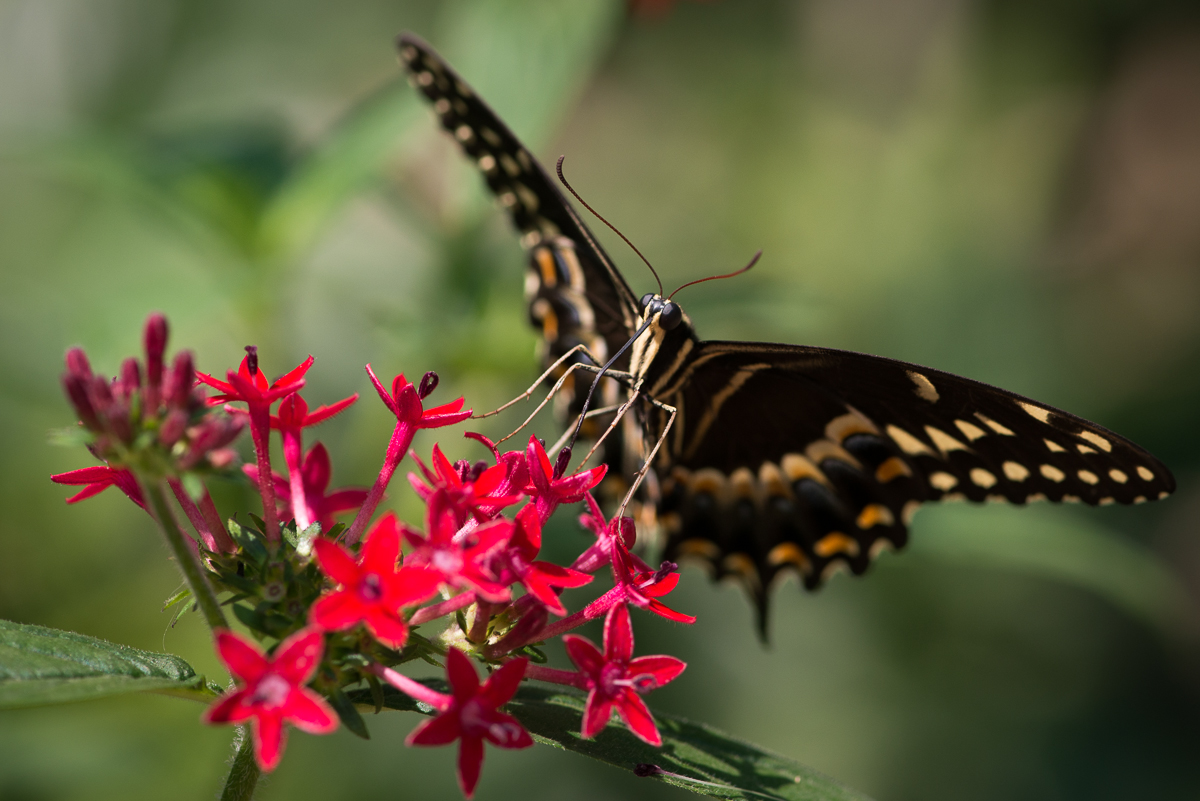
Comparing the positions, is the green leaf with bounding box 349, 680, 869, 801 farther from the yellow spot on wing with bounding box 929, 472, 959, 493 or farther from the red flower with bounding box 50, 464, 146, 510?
the yellow spot on wing with bounding box 929, 472, 959, 493

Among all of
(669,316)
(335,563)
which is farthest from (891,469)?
(335,563)

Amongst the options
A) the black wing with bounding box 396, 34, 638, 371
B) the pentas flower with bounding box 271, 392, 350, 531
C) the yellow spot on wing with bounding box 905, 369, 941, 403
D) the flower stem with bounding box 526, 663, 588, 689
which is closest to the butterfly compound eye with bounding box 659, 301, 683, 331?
the black wing with bounding box 396, 34, 638, 371

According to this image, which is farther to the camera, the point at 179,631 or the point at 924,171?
the point at 924,171

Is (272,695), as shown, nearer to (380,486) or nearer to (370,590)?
(370,590)

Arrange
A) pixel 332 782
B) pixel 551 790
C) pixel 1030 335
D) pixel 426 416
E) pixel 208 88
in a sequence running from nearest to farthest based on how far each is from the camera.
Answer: pixel 426 416 → pixel 332 782 → pixel 551 790 → pixel 1030 335 → pixel 208 88

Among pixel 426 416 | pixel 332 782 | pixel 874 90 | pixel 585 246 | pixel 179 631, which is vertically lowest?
pixel 332 782

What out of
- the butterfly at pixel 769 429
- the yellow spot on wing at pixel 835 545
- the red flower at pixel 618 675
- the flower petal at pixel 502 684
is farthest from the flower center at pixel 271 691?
the yellow spot on wing at pixel 835 545

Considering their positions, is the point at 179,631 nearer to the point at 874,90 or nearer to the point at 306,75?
the point at 306,75

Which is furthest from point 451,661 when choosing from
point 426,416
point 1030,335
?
point 1030,335
